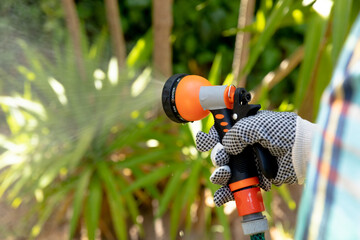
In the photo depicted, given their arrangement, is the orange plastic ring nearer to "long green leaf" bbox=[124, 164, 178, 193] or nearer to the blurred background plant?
the blurred background plant

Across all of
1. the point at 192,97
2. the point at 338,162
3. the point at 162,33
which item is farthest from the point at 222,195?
the point at 162,33

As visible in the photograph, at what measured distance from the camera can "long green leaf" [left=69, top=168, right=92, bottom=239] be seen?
1.34m

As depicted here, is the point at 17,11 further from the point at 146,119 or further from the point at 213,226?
the point at 213,226

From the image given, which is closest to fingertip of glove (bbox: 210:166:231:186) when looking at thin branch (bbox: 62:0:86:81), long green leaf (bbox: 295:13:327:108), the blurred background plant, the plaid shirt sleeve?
the plaid shirt sleeve

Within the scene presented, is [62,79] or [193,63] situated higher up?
[193,63]

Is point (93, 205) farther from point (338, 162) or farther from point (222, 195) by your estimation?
point (338, 162)

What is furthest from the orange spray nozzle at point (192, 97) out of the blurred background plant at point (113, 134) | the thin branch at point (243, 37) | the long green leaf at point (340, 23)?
the thin branch at point (243, 37)

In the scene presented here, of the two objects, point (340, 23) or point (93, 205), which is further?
point (93, 205)

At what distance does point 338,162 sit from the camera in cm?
25

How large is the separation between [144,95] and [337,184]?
4.73ft

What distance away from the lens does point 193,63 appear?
2240 millimetres

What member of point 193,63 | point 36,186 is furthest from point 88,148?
point 193,63

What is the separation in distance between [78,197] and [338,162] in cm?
123

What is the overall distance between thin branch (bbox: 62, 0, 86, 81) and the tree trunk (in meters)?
0.29
